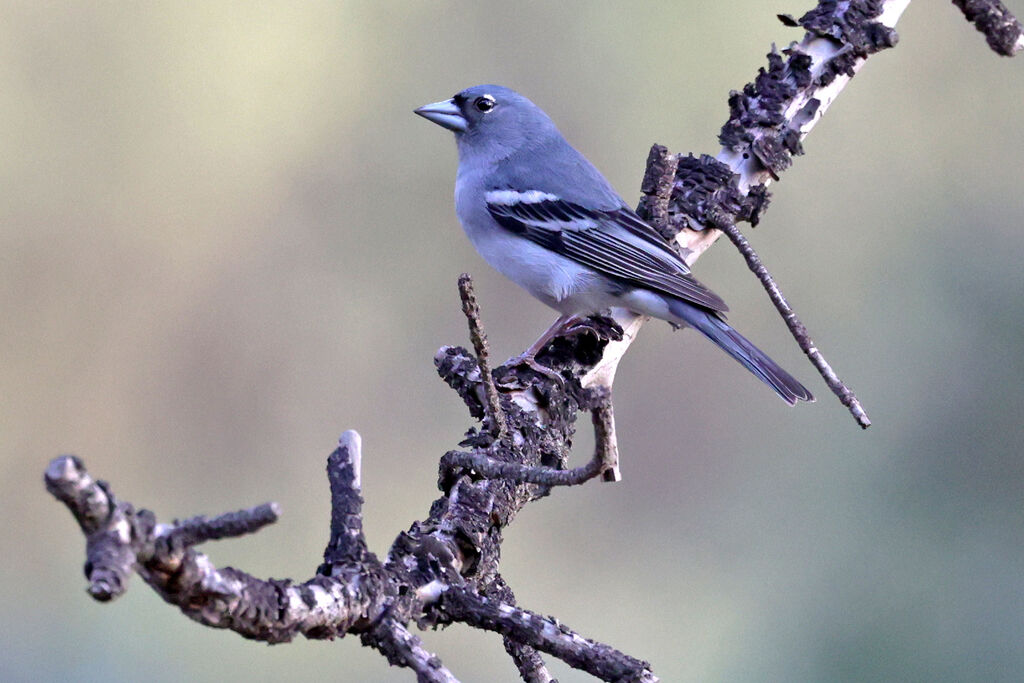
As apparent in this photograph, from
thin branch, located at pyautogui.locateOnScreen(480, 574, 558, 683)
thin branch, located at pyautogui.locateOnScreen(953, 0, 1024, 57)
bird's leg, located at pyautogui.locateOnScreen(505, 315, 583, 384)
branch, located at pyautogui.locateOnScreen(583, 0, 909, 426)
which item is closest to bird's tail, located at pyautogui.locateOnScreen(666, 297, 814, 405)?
branch, located at pyautogui.locateOnScreen(583, 0, 909, 426)

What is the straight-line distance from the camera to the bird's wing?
3381 mm

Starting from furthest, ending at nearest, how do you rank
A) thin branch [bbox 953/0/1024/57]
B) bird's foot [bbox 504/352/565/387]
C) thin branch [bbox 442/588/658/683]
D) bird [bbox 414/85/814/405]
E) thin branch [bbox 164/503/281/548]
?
bird [bbox 414/85/814/405] → thin branch [bbox 953/0/1024/57] → bird's foot [bbox 504/352/565/387] → thin branch [bbox 442/588/658/683] → thin branch [bbox 164/503/281/548]

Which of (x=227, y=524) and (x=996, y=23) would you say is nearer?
(x=227, y=524)

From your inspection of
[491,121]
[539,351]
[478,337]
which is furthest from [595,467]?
[491,121]

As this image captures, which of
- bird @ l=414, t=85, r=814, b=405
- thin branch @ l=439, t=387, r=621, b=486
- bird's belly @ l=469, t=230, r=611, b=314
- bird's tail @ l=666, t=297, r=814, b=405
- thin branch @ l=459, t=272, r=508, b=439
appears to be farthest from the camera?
bird's belly @ l=469, t=230, r=611, b=314

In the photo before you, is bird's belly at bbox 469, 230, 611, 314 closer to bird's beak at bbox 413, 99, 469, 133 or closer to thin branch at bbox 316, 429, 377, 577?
bird's beak at bbox 413, 99, 469, 133

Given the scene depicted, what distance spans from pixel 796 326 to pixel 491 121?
2.15 meters

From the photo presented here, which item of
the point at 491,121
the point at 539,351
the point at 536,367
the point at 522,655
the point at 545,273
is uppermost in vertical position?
the point at 491,121

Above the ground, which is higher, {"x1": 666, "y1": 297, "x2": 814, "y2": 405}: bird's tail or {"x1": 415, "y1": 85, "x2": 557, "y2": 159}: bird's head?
{"x1": 415, "y1": 85, "x2": 557, "y2": 159}: bird's head

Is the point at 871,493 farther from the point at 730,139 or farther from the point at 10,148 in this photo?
the point at 10,148

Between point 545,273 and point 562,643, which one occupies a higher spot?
point 545,273

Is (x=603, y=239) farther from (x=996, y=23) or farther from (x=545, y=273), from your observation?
(x=996, y=23)

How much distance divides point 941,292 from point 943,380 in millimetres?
555

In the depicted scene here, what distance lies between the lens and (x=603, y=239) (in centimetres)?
375
